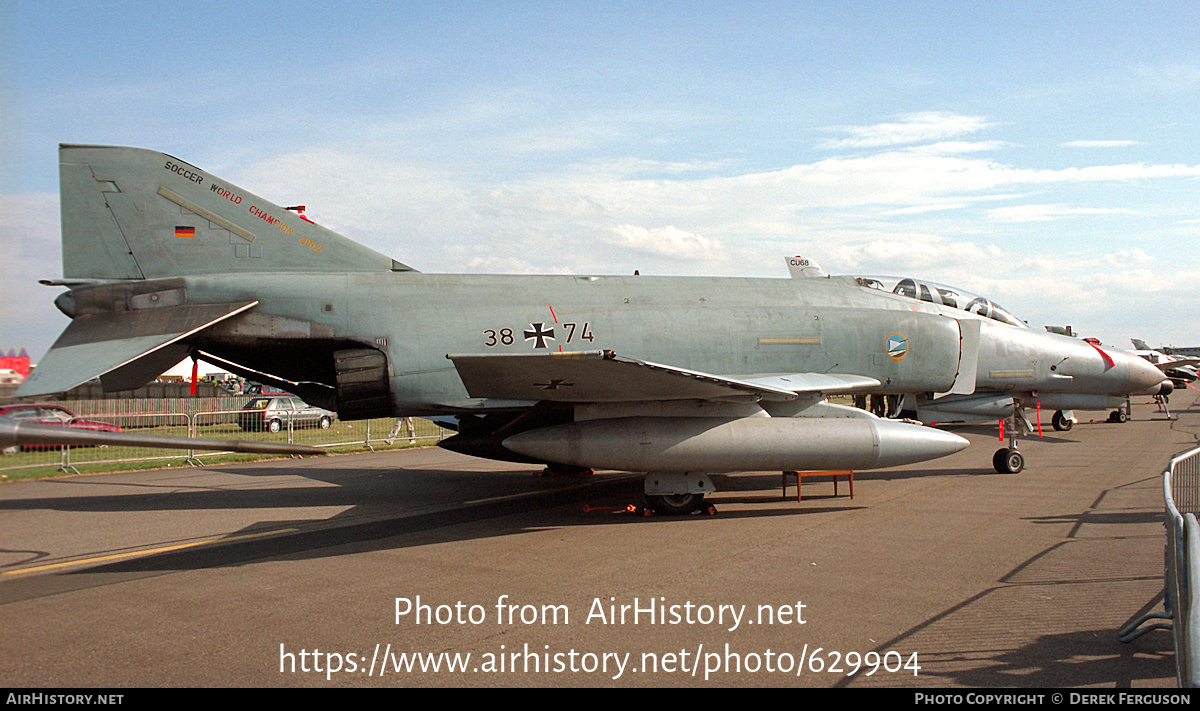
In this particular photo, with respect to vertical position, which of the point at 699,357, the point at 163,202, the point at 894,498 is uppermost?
the point at 163,202

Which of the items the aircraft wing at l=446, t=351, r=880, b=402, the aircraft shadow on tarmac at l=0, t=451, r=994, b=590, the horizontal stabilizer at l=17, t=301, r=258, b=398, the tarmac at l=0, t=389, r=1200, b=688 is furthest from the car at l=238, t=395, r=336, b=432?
→ the aircraft wing at l=446, t=351, r=880, b=402

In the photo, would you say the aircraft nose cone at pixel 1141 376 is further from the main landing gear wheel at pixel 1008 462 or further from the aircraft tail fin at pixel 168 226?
the aircraft tail fin at pixel 168 226

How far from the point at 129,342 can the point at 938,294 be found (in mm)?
11309

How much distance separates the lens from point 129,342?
837 centimetres

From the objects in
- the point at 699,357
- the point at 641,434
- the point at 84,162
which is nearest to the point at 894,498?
the point at 699,357

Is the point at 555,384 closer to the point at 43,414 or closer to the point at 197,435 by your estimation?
the point at 43,414

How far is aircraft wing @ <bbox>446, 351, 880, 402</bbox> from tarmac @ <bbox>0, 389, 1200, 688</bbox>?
1522 millimetres

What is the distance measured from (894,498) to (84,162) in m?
11.4

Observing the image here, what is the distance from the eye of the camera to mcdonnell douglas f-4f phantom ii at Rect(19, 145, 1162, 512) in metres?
8.58

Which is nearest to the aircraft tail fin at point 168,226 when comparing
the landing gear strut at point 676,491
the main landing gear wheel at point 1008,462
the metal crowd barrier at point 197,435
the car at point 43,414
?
the metal crowd barrier at point 197,435

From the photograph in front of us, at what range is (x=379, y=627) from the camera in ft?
16.1

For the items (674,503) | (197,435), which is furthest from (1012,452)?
(197,435)
